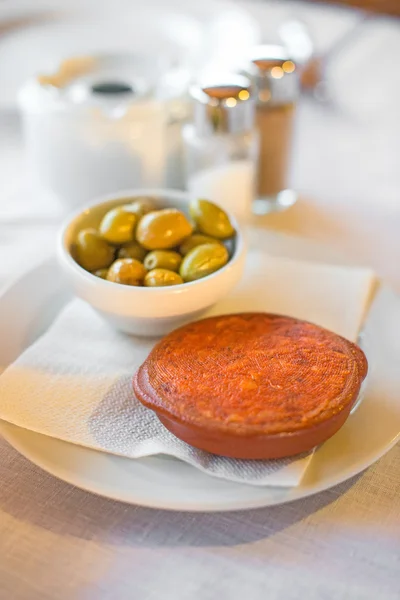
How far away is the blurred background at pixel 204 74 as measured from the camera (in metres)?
0.84

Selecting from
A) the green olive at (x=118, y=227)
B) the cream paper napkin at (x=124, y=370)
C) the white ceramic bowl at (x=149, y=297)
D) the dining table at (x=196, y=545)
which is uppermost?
the green olive at (x=118, y=227)

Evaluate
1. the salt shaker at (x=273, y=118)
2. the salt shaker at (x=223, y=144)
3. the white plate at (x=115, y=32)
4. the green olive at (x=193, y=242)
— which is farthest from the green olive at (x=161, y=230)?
the white plate at (x=115, y=32)

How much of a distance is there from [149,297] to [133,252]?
0.08 m

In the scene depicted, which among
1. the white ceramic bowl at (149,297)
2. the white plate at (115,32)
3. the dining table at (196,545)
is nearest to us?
the dining table at (196,545)

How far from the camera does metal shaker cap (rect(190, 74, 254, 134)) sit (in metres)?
0.78

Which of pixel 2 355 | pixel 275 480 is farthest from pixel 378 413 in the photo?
pixel 2 355

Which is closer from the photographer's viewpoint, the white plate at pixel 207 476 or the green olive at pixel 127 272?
the white plate at pixel 207 476

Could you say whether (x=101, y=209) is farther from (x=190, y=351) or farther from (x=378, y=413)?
A: (x=378, y=413)

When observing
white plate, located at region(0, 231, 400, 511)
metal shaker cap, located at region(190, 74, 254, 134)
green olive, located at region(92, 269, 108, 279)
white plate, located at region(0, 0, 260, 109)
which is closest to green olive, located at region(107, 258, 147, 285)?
green olive, located at region(92, 269, 108, 279)

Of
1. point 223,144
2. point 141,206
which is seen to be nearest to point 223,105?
point 223,144

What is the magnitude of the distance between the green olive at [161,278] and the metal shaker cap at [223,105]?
257 millimetres

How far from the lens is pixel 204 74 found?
849 millimetres

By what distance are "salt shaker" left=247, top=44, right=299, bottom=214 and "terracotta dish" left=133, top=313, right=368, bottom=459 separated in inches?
13.9

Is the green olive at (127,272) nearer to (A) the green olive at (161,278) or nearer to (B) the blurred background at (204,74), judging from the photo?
(A) the green olive at (161,278)
